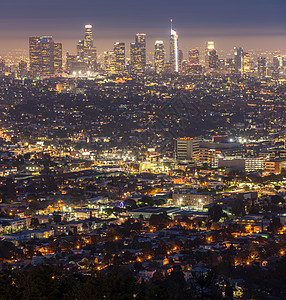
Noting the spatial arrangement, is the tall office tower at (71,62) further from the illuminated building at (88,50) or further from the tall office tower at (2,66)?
the tall office tower at (2,66)

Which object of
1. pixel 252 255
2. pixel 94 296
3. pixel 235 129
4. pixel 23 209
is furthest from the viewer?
pixel 235 129

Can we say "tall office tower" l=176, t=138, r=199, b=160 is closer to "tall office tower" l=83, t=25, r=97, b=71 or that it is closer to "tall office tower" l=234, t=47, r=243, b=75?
"tall office tower" l=234, t=47, r=243, b=75

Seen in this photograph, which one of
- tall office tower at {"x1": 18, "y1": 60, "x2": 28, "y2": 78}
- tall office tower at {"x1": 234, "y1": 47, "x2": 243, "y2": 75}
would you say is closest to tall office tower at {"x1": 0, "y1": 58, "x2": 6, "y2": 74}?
tall office tower at {"x1": 18, "y1": 60, "x2": 28, "y2": 78}

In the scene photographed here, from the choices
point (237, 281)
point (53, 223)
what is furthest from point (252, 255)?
point (53, 223)

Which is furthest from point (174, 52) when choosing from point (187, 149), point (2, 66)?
point (187, 149)

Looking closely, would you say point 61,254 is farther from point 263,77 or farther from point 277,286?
point 263,77
